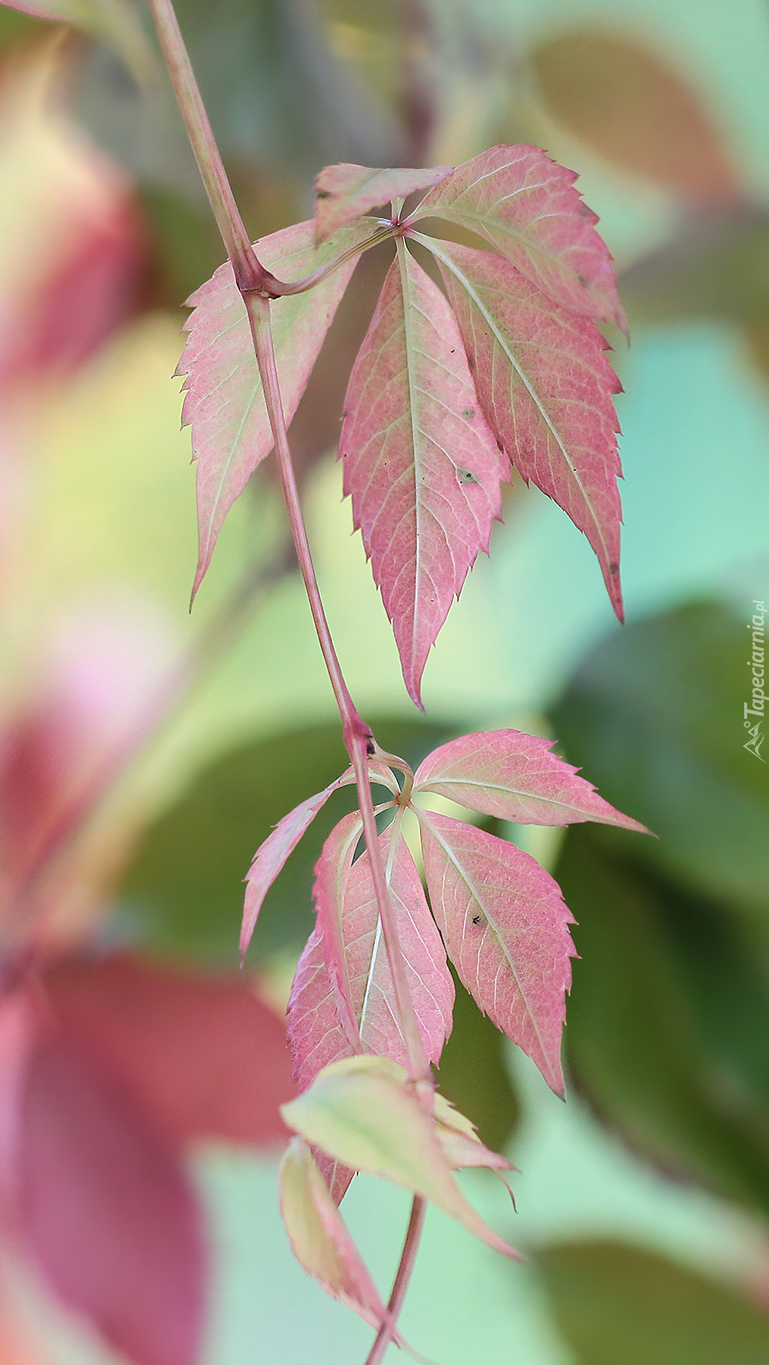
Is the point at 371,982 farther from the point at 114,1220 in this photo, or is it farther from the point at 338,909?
the point at 114,1220

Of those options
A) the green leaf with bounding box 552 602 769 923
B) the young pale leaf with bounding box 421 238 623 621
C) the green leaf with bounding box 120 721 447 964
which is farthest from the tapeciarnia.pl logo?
the young pale leaf with bounding box 421 238 623 621

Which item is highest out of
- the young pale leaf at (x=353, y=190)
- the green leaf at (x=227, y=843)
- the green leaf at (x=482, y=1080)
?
the young pale leaf at (x=353, y=190)

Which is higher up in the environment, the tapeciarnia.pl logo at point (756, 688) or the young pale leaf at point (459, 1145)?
the tapeciarnia.pl logo at point (756, 688)

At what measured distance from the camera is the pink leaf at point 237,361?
0.14 meters

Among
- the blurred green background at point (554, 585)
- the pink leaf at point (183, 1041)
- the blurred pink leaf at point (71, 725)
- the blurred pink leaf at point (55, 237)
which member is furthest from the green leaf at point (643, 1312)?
the blurred pink leaf at point (55, 237)

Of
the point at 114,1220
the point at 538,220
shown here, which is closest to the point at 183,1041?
the point at 114,1220

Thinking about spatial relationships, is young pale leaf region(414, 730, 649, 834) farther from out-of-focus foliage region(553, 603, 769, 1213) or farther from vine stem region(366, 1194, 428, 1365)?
out-of-focus foliage region(553, 603, 769, 1213)

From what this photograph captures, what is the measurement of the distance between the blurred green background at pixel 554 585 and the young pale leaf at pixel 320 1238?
21 cm

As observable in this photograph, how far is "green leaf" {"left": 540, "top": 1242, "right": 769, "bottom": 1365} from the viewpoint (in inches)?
11.5

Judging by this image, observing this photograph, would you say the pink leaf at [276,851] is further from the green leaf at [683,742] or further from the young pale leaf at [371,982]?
the green leaf at [683,742]

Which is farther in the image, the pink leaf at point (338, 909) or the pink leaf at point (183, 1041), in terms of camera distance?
the pink leaf at point (183, 1041)

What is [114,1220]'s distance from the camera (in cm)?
30

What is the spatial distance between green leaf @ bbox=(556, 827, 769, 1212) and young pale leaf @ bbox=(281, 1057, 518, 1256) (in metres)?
0.22

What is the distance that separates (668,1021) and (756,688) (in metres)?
0.12
